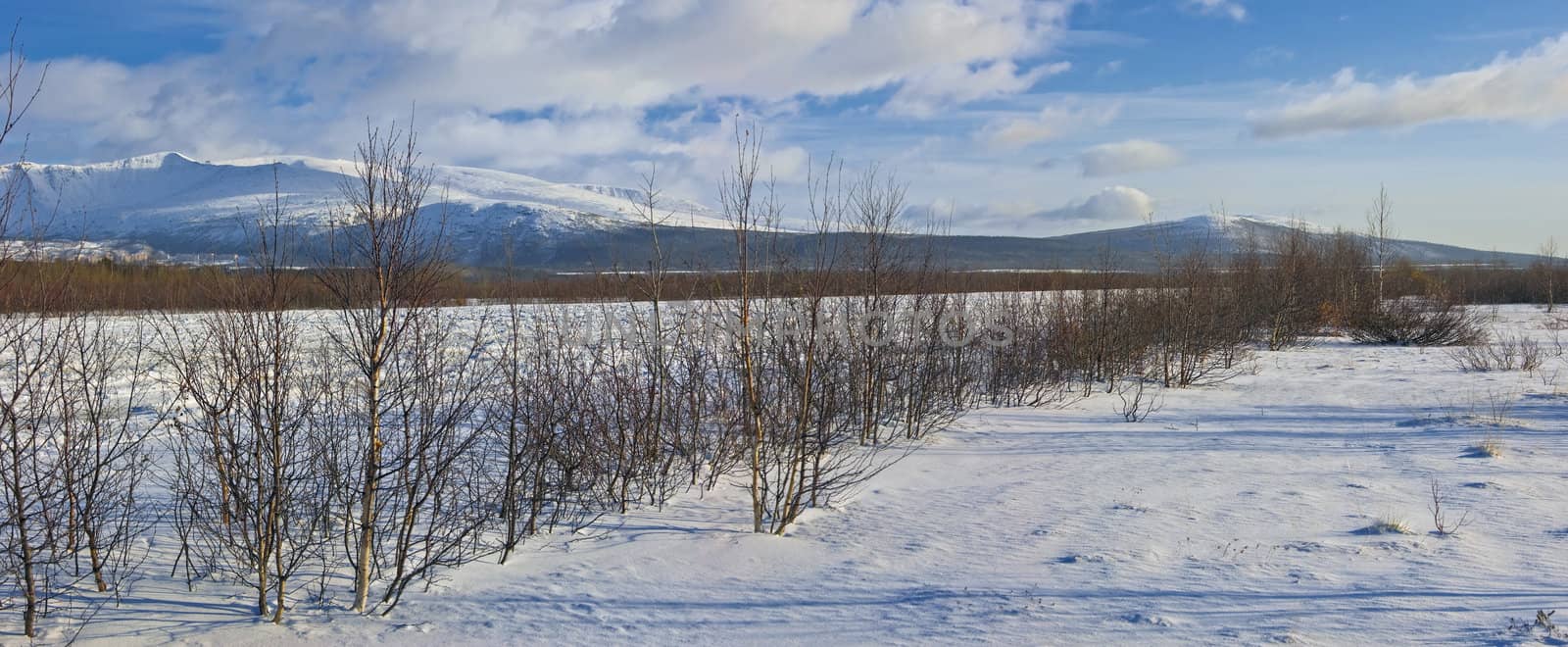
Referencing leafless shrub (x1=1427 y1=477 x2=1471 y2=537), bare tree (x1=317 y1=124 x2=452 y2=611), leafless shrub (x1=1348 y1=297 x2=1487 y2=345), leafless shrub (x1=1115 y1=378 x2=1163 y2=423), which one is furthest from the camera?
leafless shrub (x1=1348 y1=297 x2=1487 y2=345)

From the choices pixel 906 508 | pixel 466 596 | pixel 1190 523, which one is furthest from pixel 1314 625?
pixel 466 596

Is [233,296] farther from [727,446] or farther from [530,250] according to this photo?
[530,250]

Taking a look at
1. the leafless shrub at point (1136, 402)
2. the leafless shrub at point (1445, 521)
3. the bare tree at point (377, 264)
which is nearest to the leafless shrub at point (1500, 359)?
the leafless shrub at point (1136, 402)

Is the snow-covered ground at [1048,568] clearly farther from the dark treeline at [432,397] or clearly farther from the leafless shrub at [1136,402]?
the leafless shrub at [1136,402]

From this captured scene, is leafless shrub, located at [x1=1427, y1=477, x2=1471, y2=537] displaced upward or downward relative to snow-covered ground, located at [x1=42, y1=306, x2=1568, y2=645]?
upward

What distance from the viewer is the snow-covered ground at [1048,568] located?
15.7 ft

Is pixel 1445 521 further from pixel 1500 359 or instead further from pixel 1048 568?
pixel 1500 359

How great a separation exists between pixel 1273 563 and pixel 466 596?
196 inches

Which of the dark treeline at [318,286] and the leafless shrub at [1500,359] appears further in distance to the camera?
the leafless shrub at [1500,359]

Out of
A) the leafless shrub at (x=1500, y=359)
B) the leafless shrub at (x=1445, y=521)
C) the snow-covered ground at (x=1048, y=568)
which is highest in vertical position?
the leafless shrub at (x=1500, y=359)

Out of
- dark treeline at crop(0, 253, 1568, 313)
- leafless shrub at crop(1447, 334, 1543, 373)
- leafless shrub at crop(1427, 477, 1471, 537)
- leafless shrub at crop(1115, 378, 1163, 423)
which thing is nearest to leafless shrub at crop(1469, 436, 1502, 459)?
leafless shrub at crop(1427, 477, 1471, 537)

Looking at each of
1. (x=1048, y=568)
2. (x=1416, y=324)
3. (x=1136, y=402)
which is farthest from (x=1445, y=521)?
(x=1416, y=324)

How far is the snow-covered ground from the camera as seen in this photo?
15.7 feet

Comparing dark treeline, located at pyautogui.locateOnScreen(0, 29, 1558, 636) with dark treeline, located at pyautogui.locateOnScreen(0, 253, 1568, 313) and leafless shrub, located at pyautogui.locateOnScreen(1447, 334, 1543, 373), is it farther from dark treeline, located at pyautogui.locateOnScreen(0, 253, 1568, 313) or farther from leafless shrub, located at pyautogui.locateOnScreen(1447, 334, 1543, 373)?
A: leafless shrub, located at pyautogui.locateOnScreen(1447, 334, 1543, 373)
